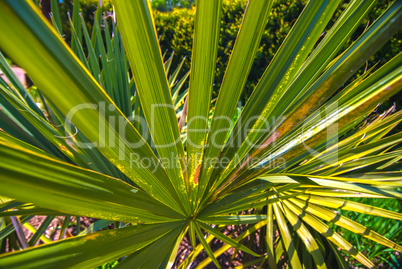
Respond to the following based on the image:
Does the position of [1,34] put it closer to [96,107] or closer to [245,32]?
[96,107]

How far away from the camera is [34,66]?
34 centimetres

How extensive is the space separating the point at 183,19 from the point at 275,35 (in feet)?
4.91

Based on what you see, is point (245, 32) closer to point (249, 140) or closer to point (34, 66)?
point (249, 140)

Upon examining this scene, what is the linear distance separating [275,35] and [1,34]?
11.3 feet

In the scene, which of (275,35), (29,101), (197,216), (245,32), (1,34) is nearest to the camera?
(1,34)

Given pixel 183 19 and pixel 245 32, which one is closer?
pixel 245 32

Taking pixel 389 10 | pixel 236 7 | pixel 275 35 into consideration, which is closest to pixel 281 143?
pixel 389 10

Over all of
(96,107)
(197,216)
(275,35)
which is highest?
(275,35)

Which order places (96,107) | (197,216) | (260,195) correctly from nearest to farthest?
1. (96,107)
2. (260,195)
3. (197,216)

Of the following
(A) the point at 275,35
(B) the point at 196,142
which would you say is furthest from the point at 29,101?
(A) the point at 275,35

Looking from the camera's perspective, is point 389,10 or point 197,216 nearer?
point 389,10

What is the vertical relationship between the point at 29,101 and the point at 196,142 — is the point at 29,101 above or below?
above

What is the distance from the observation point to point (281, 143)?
2.14ft

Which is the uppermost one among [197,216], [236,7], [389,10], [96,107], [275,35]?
[236,7]
